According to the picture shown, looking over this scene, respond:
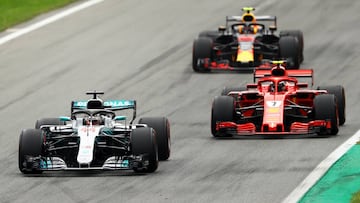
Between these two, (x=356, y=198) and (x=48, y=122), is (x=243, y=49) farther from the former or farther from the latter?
(x=356, y=198)

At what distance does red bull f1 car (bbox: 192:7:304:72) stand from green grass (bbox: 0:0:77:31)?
1030 centimetres

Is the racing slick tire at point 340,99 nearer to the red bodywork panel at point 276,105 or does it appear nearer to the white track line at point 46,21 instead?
the red bodywork panel at point 276,105

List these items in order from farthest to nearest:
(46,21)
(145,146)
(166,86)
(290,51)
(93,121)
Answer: (46,21)
(290,51)
(166,86)
(93,121)
(145,146)

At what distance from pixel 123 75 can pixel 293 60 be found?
16.1ft

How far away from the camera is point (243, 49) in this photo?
4078 centimetres

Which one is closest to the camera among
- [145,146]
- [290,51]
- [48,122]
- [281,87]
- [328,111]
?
[145,146]

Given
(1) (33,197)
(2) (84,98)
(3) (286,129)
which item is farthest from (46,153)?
(2) (84,98)

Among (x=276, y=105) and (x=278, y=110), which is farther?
(x=276, y=105)

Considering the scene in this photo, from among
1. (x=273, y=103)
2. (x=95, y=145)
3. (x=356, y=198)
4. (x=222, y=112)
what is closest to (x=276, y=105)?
(x=273, y=103)

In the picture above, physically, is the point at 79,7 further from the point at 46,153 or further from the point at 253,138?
the point at 46,153

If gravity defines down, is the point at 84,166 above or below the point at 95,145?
below

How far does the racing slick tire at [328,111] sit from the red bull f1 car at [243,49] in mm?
10367

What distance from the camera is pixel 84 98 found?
38031mm

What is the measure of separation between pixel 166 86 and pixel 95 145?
13.3 meters
